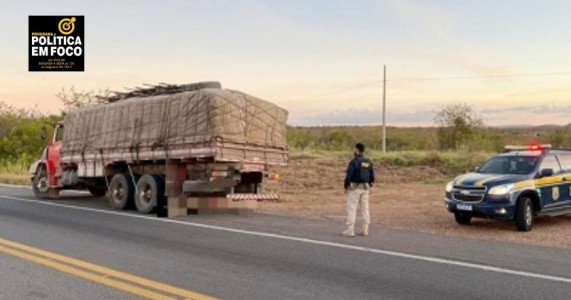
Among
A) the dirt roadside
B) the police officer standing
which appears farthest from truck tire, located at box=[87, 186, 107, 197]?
the police officer standing

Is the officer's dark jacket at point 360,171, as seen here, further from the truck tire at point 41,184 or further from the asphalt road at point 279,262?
the truck tire at point 41,184

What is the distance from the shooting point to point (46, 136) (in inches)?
762

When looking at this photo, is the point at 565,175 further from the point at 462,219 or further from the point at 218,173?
the point at 218,173

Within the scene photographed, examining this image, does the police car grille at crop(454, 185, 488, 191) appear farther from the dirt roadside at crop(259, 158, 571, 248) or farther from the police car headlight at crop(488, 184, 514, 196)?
the dirt roadside at crop(259, 158, 571, 248)

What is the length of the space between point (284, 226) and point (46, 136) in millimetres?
10207

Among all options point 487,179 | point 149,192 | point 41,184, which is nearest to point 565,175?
point 487,179

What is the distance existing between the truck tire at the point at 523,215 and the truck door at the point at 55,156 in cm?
1301

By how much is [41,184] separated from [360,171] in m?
12.0

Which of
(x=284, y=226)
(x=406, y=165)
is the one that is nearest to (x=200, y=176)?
(x=284, y=226)

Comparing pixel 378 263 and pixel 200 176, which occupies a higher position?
pixel 200 176

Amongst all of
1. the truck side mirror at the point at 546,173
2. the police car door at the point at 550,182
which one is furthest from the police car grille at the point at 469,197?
the truck side mirror at the point at 546,173

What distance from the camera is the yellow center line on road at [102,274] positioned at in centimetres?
662

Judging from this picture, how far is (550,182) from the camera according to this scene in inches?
527

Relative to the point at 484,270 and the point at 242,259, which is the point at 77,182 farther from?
the point at 484,270
